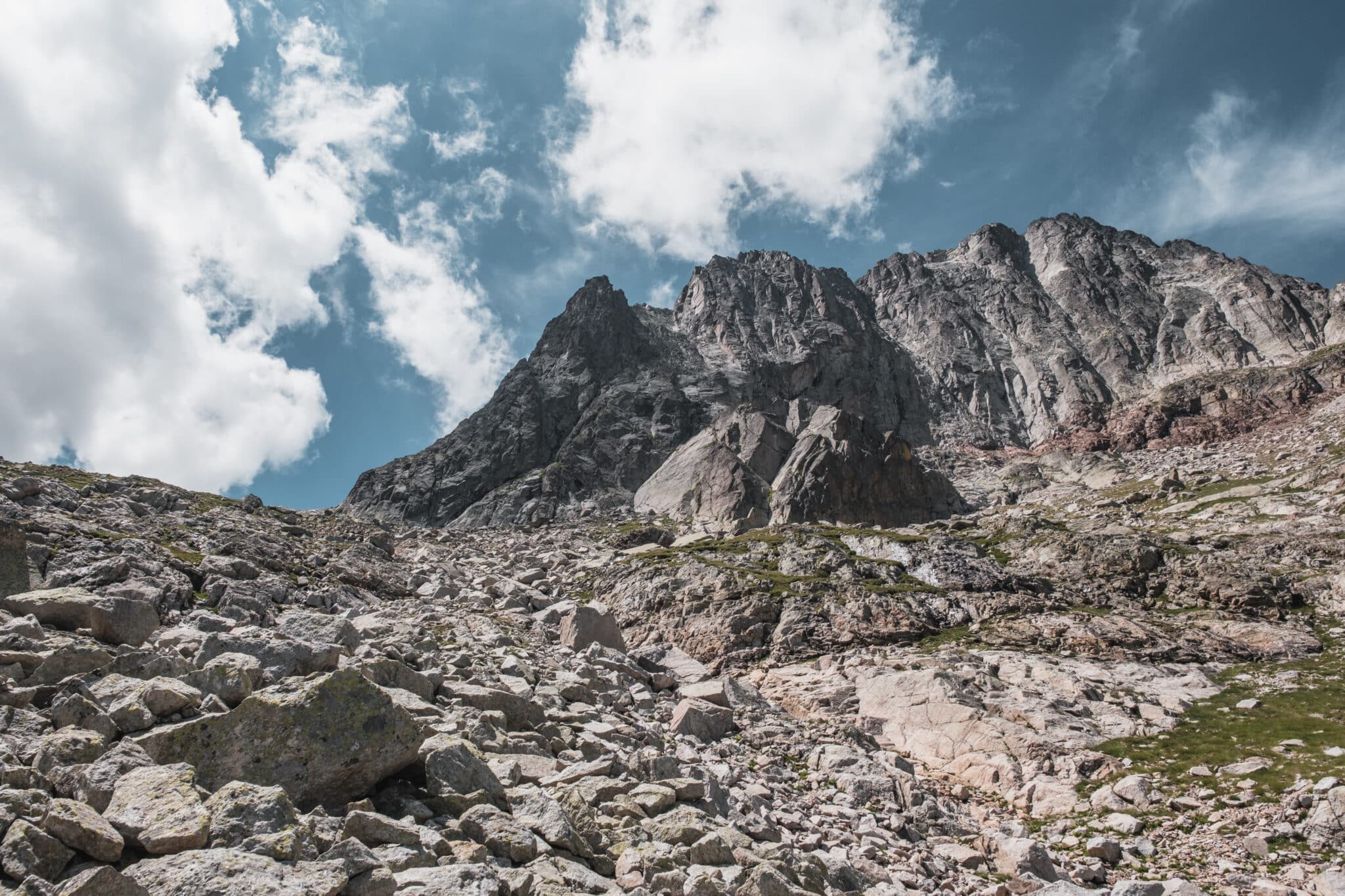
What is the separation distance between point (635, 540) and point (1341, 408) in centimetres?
16430

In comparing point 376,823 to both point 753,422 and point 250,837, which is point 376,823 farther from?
point 753,422

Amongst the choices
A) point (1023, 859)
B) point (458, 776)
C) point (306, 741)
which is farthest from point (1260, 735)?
point (306, 741)

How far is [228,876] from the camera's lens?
766 centimetres

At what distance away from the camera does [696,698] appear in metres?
30.2

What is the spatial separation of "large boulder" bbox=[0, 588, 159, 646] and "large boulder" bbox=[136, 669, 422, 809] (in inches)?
364

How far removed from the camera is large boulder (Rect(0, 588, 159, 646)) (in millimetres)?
17016

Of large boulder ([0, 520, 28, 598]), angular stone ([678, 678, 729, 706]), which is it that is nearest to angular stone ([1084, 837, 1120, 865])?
angular stone ([678, 678, 729, 706])

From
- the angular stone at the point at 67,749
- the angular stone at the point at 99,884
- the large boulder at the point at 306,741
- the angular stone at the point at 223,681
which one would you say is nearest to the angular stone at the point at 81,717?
the angular stone at the point at 67,749

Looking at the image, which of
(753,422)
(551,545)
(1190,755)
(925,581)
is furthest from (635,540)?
(1190,755)

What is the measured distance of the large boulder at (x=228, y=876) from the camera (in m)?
7.46

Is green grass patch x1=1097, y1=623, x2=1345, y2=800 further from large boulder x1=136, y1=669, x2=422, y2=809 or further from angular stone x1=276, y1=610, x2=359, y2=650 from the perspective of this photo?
angular stone x1=276, y1=610, x2=359, y2=650

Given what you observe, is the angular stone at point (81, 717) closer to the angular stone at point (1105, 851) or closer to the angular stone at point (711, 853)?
the angular stone at point (711, 853)

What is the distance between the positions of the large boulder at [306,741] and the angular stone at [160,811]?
1.48 meters

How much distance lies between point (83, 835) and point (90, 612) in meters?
13.3
